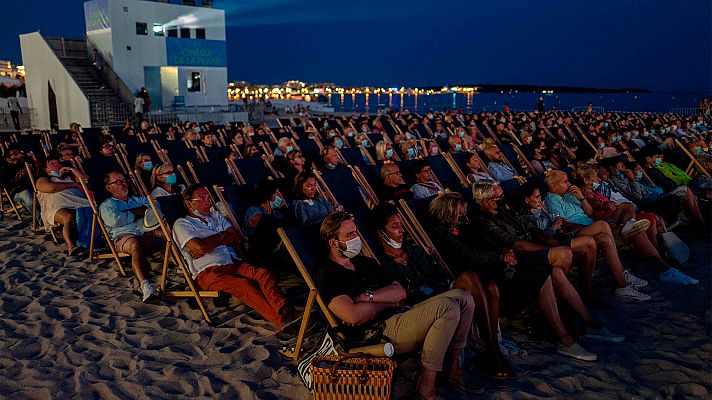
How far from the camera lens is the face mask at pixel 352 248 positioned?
10.4ft

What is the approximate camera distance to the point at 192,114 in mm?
19969

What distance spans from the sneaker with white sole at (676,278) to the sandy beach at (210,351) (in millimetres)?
77

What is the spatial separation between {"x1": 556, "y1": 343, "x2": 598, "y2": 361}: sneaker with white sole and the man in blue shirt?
2762 mm

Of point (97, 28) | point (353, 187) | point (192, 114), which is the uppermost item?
point (97, 28)

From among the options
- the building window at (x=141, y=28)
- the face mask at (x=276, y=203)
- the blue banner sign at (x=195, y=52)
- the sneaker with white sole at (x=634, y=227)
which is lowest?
the sneaker with white sole at (x=634, y=227)

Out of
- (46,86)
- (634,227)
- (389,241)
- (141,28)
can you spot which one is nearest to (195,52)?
(141,28)

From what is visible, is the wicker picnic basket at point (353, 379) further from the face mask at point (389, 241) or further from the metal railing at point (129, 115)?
the metal railing at point (129, 115)

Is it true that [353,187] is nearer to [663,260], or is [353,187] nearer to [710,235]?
[663,260]

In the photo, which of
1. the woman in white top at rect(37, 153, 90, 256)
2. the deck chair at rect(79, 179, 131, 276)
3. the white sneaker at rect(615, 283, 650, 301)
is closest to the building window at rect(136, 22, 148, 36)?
the woman in white top at rect(37, 153, 90, 256)

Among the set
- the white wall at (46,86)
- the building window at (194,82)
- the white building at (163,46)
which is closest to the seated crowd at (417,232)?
the white wall at (46,86)

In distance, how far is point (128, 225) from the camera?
15.7 feet

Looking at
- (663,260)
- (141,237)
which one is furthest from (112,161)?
(663,260)

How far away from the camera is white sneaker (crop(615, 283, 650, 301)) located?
13.9 feet

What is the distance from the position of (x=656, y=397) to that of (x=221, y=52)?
2288 centimetres
